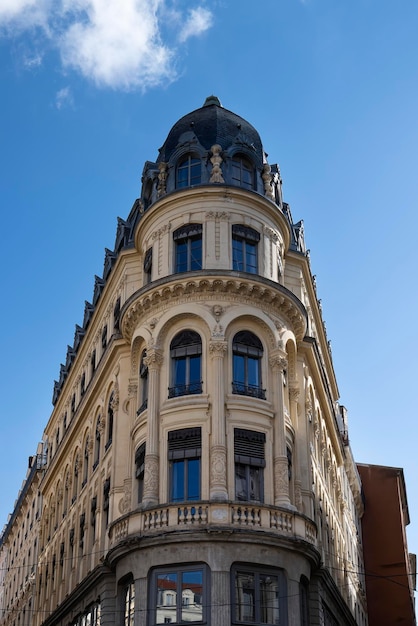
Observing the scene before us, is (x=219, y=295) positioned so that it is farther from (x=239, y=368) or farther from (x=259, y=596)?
(x=259, y=596)

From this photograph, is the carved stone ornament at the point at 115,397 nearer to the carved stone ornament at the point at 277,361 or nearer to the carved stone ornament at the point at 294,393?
the carved stone ornament at the point at 277,361

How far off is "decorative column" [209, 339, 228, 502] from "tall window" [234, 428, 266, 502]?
87cm

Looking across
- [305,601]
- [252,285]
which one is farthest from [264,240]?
[305,601]

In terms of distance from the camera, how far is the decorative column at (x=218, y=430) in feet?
107

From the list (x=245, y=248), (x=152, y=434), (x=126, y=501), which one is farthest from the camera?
(x=245, y=248)

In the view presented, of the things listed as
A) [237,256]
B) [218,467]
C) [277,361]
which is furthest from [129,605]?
[237,256]

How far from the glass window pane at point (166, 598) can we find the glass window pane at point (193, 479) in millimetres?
3163

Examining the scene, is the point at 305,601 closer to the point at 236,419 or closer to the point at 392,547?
the point at 236,419

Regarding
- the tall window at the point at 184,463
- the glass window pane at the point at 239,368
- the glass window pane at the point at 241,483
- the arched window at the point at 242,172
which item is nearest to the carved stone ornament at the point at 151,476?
the tall window at the point at 184,463

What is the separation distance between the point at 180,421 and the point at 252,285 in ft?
22.8

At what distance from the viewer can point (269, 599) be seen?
1240 inches

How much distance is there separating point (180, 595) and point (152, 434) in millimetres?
6688

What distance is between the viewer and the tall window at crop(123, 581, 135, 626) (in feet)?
106

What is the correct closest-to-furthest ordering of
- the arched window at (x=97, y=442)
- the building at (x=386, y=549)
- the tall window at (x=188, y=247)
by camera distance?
1. the tall window at (x=188, y=247)
2. the arched window at (x=97, y=442)
3. the building at (x=386, y=549)
